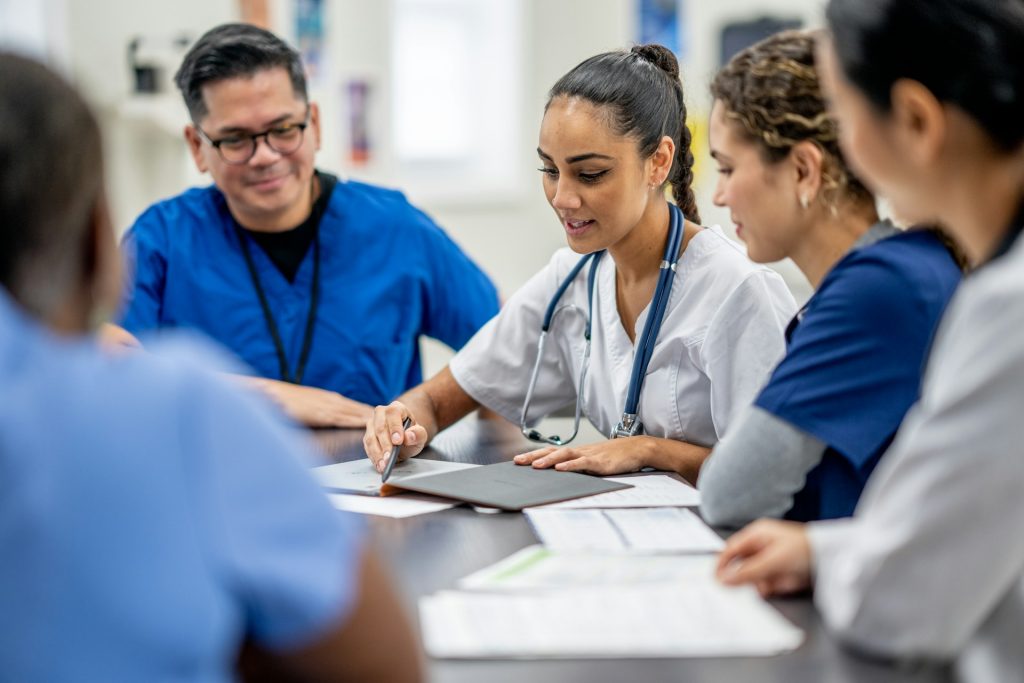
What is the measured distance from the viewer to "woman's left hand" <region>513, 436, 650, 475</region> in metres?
1.55

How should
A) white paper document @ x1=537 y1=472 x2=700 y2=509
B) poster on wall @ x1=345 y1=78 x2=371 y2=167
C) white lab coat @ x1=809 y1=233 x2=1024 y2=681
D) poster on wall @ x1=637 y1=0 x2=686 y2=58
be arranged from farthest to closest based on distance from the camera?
poster on wall @ x1=637 y1=0 x2=686 y2=58 < poster on wall @ x1=345 y1=78 x2=371 y2=167 < white paper document @ x1=537 y1=472 x2=700 y2=509 < white lab coat @ x1=809 y1=233 x2=1024 y2=681

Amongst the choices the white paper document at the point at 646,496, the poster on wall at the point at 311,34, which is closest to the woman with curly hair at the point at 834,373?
the white paper document at the point at 646,496

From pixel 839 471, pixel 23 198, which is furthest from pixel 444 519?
pixel 23 198

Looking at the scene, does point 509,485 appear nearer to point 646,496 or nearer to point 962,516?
point 646,496

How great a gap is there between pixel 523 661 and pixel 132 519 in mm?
384

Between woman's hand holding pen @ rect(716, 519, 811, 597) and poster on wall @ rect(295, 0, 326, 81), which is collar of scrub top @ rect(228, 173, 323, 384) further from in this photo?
poster on wall @ rect(295, 0, 326, 81)

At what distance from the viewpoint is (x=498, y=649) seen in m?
0.87

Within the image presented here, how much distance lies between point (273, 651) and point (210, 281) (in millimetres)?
1720

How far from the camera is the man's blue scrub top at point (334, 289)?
227 centimetres

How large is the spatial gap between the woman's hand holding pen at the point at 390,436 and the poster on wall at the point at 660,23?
309cm

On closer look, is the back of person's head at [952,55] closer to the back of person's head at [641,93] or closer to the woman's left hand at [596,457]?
the woman's left hand at [596,457]

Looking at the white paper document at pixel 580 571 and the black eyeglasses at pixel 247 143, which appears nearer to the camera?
the white paper document at pixel 580 571

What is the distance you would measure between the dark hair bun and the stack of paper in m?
1.10

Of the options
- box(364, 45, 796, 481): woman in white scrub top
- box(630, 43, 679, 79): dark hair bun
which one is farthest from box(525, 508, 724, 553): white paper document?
box(630, 43, 679, 79): dark hair bun
